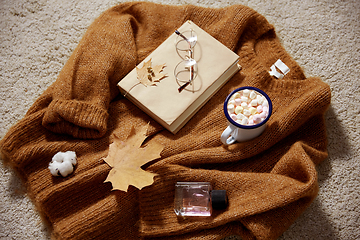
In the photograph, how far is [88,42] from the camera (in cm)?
94

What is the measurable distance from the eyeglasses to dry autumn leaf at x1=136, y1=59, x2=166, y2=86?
0.15 feet

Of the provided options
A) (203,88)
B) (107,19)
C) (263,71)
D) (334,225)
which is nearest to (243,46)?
(263,71)

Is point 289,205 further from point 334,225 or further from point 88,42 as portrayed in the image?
point 88,42

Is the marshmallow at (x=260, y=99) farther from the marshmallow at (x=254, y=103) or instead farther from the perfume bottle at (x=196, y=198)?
the perfume bottle at (x=196, y=198)

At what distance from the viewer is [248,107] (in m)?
0.79

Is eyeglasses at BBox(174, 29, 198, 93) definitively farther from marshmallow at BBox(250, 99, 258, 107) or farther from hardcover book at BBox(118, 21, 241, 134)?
marshmallow at BBox(250, 99, 258, 107)

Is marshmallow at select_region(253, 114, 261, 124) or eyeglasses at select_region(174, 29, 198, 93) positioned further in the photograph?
eyeglasses at select_region(174, 29, 198, 93)

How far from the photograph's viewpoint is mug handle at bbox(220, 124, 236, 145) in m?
0.81

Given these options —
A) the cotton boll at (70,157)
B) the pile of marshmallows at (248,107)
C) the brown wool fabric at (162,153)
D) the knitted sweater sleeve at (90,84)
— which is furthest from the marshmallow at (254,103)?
the cotton boll at (70,157)

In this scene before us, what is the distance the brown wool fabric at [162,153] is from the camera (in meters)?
0.83

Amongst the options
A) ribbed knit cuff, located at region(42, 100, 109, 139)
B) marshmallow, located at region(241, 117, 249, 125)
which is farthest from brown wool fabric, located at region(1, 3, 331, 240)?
marshmallow, located at region(241, 117, 249, 125)

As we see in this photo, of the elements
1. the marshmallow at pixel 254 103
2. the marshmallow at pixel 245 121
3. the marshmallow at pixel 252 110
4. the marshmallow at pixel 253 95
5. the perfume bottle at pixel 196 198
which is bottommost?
the perfume bottle at pixel 196 198

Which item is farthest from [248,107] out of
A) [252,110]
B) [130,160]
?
[130,160]

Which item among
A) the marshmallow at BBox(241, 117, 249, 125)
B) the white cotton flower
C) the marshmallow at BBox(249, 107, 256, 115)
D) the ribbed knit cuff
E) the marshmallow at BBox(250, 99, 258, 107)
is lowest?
the white cotton flower
